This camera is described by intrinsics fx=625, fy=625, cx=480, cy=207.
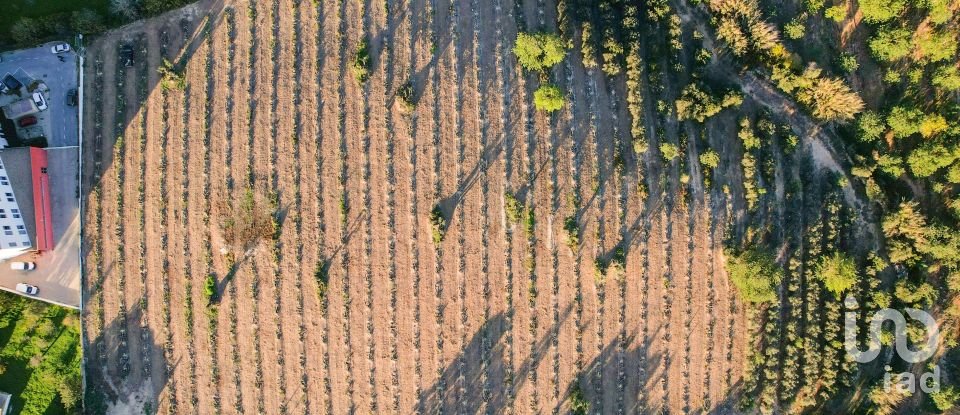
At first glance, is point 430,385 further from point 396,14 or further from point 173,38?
point 173,38

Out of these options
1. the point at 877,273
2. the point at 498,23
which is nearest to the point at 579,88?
the point at 498,23

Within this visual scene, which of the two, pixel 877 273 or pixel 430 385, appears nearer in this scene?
pixel 430 385

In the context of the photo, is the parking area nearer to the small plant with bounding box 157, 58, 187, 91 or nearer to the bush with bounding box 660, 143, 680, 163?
the small plant with bounding box 157, 58, 187, 91

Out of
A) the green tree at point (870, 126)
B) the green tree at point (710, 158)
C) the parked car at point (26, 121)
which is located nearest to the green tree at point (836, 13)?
the green tree at point (870, 126)

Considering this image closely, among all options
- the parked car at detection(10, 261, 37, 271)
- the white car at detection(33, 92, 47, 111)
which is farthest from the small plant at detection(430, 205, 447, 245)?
the white car at detection(33, 92, 47, 111)

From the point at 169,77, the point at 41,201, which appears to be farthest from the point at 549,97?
the point at 41,201

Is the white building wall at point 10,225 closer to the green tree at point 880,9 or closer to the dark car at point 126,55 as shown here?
the dark car at point 126,55
